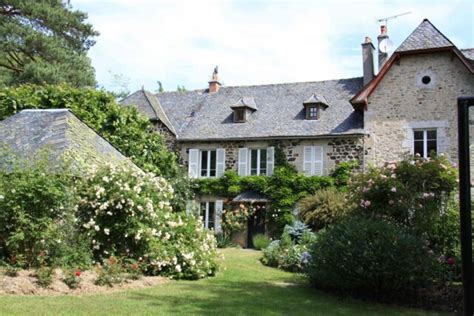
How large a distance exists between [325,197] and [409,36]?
752cm

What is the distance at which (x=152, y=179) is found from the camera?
12109mm

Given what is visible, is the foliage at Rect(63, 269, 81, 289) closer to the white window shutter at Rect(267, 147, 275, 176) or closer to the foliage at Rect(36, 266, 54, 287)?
the foliage at Rect(36, 266, 54, 287)

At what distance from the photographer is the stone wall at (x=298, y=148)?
2103 cm

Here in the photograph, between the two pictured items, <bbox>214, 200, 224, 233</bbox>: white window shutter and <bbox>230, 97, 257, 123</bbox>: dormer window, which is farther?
<bbox>230, 97, 257, 123</bbox>: dormer window

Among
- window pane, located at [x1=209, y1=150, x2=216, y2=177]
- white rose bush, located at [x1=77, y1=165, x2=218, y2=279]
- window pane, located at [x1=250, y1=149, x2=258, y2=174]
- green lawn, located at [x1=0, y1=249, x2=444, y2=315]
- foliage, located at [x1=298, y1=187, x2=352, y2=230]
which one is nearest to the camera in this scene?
green lawn, located at [x1=0, y1=249, x2=444, y2=315]

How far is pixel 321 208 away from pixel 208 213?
6.40m

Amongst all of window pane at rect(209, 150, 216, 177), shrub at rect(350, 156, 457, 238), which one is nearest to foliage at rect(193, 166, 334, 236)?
window pane at rect(209, 150, 216, 177)

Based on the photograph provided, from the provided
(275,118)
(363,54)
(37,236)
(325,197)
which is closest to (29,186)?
(37,236)

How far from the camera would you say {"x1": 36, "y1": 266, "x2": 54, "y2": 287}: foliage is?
28.6 ft

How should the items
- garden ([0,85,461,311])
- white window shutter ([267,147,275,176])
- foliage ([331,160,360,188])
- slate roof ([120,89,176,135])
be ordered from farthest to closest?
1. slate roof ([120,89,176,135])
2. white window shutter ([267,147,275,176])
3. foliage ([331,160,360,188])
4. garden ([0,85,461,311])

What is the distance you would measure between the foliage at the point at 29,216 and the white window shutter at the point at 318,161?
13.4 m

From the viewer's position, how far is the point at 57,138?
1323cm

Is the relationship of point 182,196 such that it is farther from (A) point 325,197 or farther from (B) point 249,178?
(A) point 325,197

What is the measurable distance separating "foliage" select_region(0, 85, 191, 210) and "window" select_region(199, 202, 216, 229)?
6.58 ft
